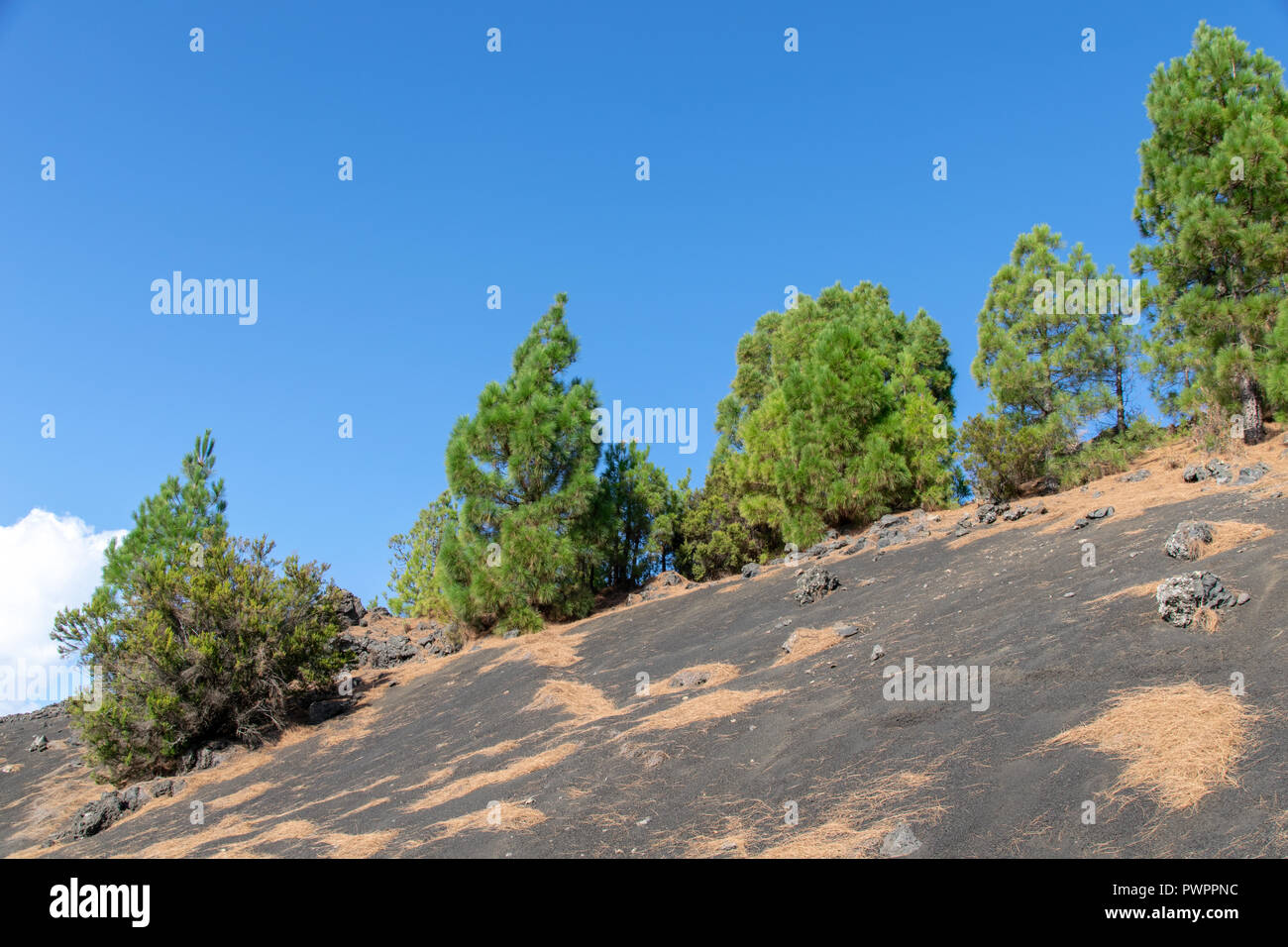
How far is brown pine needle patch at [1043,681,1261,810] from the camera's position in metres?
5.99

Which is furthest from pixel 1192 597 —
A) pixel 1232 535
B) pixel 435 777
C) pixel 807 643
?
pixel 435 777

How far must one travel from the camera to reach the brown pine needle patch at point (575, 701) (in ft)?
42.6

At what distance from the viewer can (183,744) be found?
17328 mm

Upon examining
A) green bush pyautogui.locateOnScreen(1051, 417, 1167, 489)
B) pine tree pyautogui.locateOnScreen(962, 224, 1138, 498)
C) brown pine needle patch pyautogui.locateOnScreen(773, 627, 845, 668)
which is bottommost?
brown pine needle patch pyautogui.locateOnScreen(773, 627, 845, 668)

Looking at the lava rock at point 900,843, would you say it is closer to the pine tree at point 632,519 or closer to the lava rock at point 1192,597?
the lava rock at point 1192,597

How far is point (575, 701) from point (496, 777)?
3459mm

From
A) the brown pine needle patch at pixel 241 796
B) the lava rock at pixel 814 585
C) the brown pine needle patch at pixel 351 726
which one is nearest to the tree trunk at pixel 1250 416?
the lava rock at pixel 814 585

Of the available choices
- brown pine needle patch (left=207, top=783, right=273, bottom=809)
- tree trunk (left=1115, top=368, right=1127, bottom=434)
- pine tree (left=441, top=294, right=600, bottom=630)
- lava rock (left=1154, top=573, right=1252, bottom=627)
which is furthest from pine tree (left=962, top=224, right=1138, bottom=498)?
brown pine needle patch (left=207, top=783, right=273, bottom=809)

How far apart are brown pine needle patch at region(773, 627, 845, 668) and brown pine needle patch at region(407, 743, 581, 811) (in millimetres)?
3280

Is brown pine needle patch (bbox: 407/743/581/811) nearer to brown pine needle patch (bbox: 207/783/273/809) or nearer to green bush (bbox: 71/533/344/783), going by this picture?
brown pine needle patch (bbox: 207/783/273/809)

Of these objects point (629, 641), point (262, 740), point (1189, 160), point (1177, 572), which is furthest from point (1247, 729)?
point (1189, 160)

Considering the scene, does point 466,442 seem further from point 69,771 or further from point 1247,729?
point 1247,729

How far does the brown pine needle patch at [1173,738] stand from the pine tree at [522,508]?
51.6 ft
